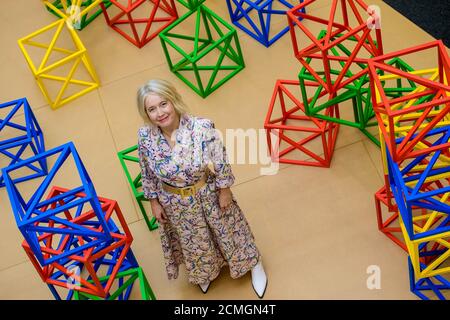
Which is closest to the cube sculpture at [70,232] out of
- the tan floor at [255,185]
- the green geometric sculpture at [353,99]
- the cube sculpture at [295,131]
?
the tan floor at [255,185]

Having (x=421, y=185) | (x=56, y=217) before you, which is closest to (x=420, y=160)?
(x=421, y=185)

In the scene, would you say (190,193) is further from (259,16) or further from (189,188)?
(259,16)

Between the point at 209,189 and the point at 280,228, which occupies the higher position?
the point at 209,189

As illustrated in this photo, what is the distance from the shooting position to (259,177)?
15.5 feet

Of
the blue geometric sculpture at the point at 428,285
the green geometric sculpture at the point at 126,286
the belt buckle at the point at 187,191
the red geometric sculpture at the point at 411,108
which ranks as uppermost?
the red geometric sculpture at the point at 411,108

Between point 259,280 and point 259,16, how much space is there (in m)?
2.18

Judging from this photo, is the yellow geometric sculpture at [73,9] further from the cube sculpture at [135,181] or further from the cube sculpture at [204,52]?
the cube sculpture at [135,181]

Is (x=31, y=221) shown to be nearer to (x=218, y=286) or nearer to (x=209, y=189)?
(x=209, y=189)

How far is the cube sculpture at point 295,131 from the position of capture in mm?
4562

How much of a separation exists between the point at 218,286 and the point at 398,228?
113cm

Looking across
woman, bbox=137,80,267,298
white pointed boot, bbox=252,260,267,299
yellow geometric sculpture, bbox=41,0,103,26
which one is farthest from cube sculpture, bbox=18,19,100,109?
white pointed boot, bbox=252,260,267,299

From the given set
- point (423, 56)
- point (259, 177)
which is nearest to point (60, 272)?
point (259, 177)

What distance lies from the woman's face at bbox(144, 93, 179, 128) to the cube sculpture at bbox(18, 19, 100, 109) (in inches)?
83.3

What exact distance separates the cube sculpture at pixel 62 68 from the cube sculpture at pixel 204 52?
67cm
